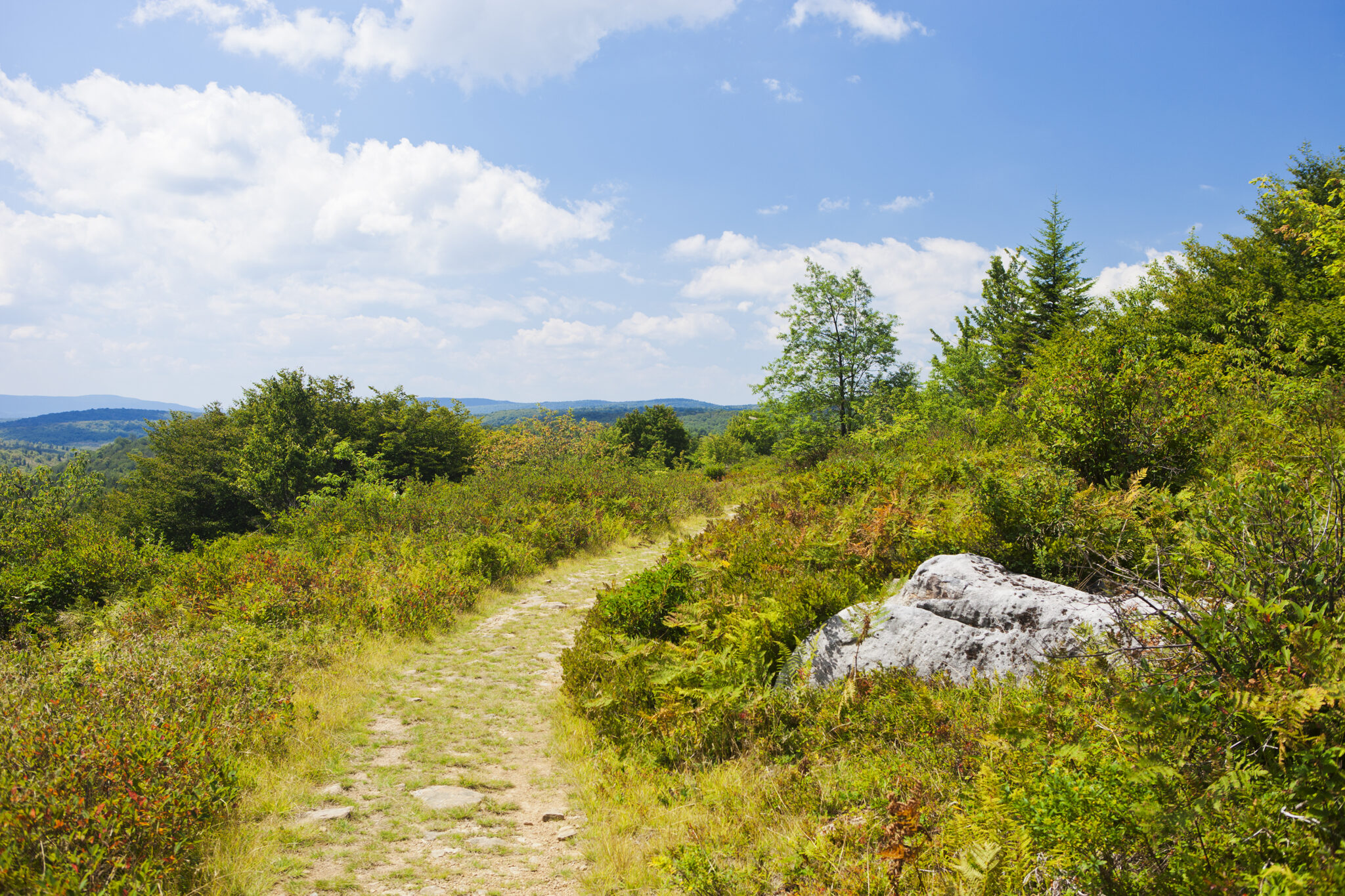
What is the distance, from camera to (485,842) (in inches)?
172

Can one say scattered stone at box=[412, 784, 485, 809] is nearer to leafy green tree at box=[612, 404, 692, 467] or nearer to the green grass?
the green grass

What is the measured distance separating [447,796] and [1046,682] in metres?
4.89

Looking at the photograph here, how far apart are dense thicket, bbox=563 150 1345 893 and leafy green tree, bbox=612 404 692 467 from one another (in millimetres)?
40727

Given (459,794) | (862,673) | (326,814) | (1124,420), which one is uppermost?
(1124,420)

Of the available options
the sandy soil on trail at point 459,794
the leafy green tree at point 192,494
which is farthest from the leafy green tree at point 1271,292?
the leafy green tree at point 192,494

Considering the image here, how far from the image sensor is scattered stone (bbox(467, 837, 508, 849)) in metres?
4.31

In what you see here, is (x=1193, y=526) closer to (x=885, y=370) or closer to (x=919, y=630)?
(x=919, y=630)

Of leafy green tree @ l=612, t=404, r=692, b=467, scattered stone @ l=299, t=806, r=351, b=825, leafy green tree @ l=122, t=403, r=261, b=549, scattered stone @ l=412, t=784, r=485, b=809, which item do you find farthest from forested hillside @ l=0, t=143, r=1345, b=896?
leafy green tree @ l=612, t=404, r=692, b=467

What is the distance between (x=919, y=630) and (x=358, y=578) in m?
9.66

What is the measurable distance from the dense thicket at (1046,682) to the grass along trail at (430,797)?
68 centimetres

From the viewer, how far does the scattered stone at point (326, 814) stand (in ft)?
14.9

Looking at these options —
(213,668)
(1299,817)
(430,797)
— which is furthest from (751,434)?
(1299,817)

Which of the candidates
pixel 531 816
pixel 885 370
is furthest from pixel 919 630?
pixel 885 370

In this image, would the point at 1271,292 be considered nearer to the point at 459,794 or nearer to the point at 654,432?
the point at 459,794
